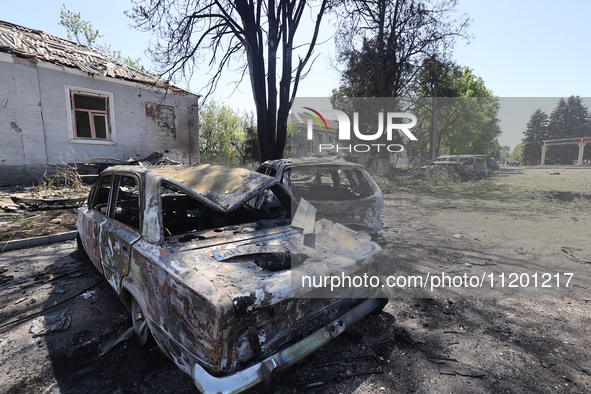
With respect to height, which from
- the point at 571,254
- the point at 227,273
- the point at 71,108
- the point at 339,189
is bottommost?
the point at 571,254

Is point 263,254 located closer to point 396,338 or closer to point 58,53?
point 396,338

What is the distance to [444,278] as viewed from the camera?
384 cm

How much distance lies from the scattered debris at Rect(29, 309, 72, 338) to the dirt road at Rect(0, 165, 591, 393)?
45 millimetres

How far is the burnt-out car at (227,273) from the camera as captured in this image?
1651mm

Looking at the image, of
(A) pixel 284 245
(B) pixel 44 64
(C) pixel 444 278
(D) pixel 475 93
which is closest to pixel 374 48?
(B) pixel 44 64

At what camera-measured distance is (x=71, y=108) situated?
1020 centimetres

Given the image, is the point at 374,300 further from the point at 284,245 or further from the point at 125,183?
the point at 125,183

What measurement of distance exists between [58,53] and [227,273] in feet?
42.3

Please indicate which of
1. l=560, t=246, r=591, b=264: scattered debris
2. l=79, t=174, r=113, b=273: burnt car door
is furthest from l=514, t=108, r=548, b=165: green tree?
l=79, t=174, r=113, b=273: burnt car door

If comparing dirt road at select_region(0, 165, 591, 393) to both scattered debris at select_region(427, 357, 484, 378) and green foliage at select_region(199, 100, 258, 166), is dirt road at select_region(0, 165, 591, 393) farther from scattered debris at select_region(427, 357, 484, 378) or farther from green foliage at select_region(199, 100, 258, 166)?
green foliage at select_region(199, 100, 258, 166)

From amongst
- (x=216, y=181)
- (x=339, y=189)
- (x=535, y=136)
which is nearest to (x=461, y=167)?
(x=339, y=189)

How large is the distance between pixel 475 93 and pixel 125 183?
1807 inches

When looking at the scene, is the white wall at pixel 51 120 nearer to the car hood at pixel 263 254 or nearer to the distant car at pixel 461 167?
the car hood at pixel 263 254

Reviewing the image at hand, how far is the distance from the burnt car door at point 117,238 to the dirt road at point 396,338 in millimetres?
527
